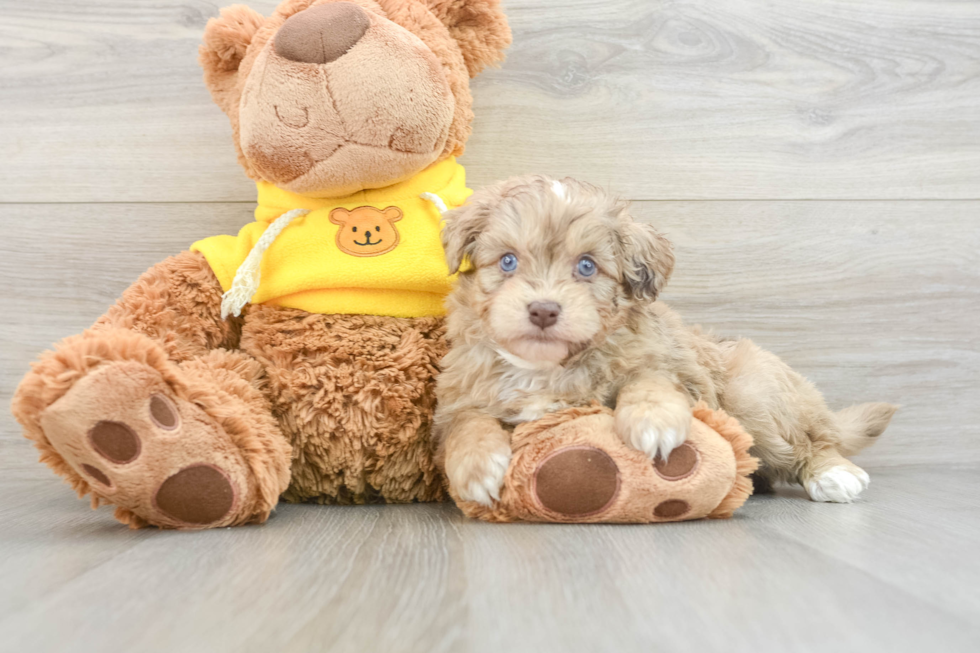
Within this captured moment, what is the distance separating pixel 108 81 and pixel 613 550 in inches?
72.0

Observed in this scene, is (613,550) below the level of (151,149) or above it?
below

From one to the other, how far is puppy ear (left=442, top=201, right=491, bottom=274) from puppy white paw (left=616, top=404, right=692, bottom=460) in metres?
0.47

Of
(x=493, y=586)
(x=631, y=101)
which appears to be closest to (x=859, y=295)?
(x=631, y=101)

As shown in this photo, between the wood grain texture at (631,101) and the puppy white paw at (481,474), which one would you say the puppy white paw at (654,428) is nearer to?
the puppy white paw at (481,474)

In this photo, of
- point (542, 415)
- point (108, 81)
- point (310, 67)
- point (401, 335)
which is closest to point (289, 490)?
point (401, 335)

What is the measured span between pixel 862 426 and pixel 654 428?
86 cm

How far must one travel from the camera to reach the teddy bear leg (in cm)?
120

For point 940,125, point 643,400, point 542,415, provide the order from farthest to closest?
point 940,125 < point 542,415 < point 643,400

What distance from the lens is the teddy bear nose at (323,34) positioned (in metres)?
1.47

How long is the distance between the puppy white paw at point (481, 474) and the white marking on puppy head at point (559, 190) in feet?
1.69

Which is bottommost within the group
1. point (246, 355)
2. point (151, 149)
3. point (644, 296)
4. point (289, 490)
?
point (289, 490)

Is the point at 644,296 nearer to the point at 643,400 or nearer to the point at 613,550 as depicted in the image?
the point at 643,400

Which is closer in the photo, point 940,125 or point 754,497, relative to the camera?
point 754,497

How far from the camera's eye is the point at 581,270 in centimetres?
144
